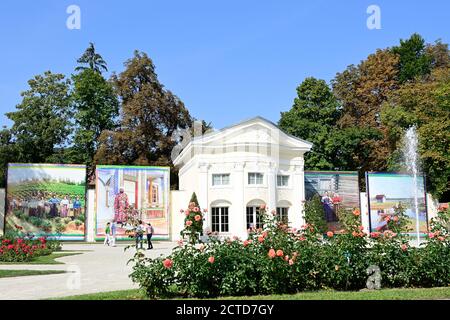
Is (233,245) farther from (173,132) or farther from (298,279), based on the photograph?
(173,132)

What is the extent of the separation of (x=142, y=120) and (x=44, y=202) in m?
12.2

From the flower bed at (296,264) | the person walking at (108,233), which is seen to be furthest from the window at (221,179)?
the flower bed at (296,264)

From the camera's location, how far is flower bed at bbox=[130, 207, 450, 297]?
7.96 meters

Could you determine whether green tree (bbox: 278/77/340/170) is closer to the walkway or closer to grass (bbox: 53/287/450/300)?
the walkway

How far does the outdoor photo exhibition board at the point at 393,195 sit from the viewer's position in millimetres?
34500

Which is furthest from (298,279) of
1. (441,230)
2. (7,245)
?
(7,245)

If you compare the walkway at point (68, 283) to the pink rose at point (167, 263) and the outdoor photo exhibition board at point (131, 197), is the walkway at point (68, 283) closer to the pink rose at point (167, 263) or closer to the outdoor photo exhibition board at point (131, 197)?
the pink rose at point (167, 263)

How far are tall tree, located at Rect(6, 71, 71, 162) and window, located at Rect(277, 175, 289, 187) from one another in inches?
810

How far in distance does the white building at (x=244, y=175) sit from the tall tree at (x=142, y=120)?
8362mm

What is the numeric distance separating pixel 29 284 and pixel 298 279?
6.29 meters

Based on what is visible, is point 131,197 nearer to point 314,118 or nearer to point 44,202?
point 44,202

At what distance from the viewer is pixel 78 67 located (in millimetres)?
46406

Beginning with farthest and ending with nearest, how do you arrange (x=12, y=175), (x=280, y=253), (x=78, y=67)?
(x=78, y=67) < (x=12, y=175) < (x=280, y=253)
